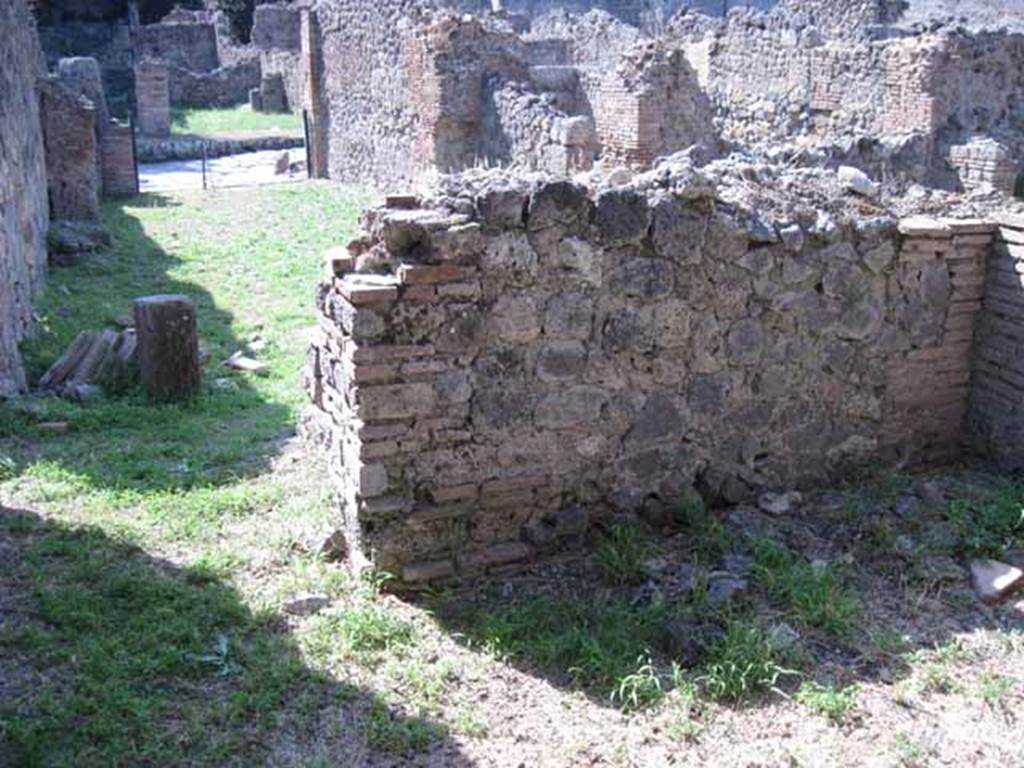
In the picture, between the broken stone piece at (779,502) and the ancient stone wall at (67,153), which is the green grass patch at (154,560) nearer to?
the broken stone piece at (779,502)

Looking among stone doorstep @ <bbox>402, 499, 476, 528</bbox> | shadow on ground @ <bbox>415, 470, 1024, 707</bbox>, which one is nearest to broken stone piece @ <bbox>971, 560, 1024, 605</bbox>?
shadow on ground @ <bbox>415, 470, 1024, 707</bbox>

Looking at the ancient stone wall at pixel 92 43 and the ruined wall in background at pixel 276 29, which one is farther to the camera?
the ancient stone wall at pixel 92 43

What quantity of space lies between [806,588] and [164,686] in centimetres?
237

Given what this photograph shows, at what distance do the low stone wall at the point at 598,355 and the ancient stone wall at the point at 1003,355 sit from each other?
0.11m

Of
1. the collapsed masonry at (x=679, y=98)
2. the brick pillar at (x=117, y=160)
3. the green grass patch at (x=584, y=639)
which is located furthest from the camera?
the brick pillar at (x=117, y=160)

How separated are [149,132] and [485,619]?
23.2 metres

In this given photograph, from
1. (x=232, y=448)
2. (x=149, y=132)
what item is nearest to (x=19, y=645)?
(x=232, y=448)

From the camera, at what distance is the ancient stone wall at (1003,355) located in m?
5.21

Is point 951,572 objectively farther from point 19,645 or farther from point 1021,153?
point 1021,153

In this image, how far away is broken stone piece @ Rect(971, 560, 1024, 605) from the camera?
4.25 m

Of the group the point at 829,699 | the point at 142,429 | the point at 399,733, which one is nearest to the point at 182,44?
the point at 142,429

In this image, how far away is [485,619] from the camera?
4.08m

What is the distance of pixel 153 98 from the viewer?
80.7ft

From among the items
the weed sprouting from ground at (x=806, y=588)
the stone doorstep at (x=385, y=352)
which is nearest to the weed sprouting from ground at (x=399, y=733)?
the stone doorstep at (x=385, y=352)
